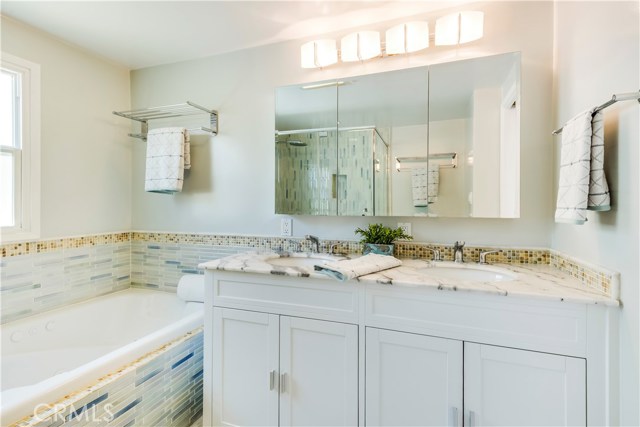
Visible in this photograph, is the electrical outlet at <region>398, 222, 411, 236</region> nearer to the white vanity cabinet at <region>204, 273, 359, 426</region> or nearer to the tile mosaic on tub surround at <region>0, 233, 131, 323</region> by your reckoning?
the white vanity cabinet at <region>204, 273, 359, 426</region>

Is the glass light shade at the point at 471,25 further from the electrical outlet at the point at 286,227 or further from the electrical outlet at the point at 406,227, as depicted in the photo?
the electrical outlet at the point at 286,227

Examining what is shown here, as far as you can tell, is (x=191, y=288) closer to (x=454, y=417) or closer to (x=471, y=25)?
(x=454, y=417)

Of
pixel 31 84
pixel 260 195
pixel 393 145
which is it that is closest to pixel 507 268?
pixel 393 145

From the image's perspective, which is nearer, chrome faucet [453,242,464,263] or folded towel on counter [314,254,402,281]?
folded towel on counter [314,254,402,281]

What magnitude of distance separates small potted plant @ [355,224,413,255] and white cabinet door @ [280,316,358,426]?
506 mm

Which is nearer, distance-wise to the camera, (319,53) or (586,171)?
(586,171)

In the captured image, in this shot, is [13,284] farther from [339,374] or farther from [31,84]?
[339,374]

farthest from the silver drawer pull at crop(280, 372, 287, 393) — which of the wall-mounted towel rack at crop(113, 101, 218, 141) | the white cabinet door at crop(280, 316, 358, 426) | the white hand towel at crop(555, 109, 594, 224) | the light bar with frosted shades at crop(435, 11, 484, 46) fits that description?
the light bar with frosted shades at crop(435, 11, 484, 46)

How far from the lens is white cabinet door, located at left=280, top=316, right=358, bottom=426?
1369mm

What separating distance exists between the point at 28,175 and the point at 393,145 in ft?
7.37

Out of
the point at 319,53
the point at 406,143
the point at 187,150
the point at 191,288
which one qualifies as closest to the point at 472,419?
the point at 406,143

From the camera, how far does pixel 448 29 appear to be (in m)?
1.66

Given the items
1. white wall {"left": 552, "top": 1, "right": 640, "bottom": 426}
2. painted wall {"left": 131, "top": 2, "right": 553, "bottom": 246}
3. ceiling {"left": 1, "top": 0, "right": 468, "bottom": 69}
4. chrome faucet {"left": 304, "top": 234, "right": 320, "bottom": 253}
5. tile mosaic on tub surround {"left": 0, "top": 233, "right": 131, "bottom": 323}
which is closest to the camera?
white wall {"left": 552, "top": 1, "right": 640, "bottom": 426}

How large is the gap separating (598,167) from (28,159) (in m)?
2.91
